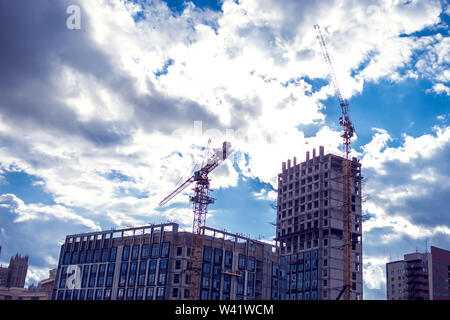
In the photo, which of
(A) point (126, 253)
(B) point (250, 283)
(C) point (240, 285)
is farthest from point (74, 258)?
(B) point (250, 283)

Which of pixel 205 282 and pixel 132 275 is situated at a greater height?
pixel 132 275

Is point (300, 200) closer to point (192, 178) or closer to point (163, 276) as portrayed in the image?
point (192, 178)

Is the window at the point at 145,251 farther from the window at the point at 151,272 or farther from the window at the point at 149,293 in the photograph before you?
the window at the point at 149,293

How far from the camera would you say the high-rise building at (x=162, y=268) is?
130m

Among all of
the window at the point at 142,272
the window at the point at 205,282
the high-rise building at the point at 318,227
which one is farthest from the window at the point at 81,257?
the high-rise building at the point at 318,227

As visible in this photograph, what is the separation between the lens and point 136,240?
14150 cm

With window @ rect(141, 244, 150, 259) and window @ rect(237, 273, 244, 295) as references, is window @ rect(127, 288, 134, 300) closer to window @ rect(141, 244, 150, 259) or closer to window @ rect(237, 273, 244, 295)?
window @ rect(141, 244, 150, 259)

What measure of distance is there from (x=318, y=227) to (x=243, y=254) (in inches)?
1701

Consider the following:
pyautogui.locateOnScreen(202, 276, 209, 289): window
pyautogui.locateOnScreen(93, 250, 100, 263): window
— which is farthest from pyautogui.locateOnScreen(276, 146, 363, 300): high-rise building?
pyautogui.locateOnScreen(93, 250, 100, 263): window

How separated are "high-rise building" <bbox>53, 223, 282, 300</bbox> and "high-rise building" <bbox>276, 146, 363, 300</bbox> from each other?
2741cm

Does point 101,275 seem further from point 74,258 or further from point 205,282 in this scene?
point 205,282

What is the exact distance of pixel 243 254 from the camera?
142375 millimetres
